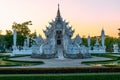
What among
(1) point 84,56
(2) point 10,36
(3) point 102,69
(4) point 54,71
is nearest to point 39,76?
(4) point 54,71

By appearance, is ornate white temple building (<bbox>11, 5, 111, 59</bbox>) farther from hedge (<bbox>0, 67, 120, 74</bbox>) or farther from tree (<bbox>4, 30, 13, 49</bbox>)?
tree (<bbox>4, 30, 13, 49</bbox>)

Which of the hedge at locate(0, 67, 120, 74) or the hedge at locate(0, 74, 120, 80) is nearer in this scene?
the hedge at locate(0, 74, 120, 80)

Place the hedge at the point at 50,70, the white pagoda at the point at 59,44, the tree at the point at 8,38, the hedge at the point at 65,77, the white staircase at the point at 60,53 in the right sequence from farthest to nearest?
the tree at the point at 8,38, the white pagoda at the point at 59,44, the white staircase at the point at 60,53, the hedge at the point at 50,70, the hedge at the point at 65,77

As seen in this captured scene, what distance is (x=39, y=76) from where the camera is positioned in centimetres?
1585

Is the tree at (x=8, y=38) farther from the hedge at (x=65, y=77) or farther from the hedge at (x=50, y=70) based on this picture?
the hedge at (x=65, y=77)

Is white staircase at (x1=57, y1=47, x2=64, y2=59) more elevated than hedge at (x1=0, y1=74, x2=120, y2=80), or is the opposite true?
white staircase at (x1=57, y1=47, x2=64, y2=59)

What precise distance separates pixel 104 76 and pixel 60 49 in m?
28.3

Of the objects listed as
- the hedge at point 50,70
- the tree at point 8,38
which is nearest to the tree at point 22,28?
the tree at point 8,38

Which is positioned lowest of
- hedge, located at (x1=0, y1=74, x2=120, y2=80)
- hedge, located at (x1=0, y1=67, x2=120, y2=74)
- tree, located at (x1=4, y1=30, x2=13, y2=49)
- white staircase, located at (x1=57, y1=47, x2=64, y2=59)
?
hedge, located at (x1=0, y1=74, x2=120, y2=80)

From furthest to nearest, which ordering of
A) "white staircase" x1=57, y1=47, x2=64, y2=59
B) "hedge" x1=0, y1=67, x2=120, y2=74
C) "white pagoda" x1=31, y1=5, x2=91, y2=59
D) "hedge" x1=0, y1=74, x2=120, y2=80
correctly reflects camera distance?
"white pagoda" x1=31, y1=5, x2=91, y2=59 < "white staircase" x1=57, y1=47, x2=64, y2=59 < "hedge" x1=0, y1=67, x2=120, y2=74 < "hedge" x1=0, y1=74, x2=120, y2=80

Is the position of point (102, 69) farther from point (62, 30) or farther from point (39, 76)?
point (62, 30)

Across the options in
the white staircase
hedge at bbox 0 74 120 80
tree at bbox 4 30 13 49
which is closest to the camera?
hedge at bbox 0 74 120 80

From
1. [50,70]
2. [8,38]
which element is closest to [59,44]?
[50,70]

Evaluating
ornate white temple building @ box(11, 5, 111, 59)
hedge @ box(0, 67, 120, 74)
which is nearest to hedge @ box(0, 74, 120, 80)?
hedge @ box(0, 67, 120, 74)
